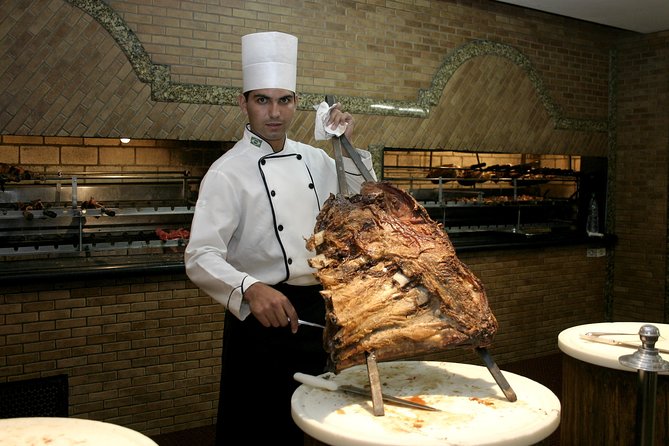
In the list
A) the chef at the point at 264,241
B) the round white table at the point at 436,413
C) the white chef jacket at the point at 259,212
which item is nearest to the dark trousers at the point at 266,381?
the chef at the point at 264,241

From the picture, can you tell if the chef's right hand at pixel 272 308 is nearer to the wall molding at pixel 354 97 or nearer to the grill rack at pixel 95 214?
the grill rack at pixel 95 214

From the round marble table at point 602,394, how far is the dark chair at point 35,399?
2.36 m

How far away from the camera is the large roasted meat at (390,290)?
7.32 feet

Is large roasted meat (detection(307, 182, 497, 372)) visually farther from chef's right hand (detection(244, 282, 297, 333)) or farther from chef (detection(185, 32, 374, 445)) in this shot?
chef (detection(185, 32, 374, 445))

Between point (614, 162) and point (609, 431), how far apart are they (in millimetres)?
5861

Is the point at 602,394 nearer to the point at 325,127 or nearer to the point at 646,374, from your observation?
the point at 646,374

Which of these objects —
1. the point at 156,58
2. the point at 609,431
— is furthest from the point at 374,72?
the point at 609,431

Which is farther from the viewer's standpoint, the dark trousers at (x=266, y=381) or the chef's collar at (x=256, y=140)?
the chef's collar at (x=256, y=140)

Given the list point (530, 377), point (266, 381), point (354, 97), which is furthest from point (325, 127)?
point (530, 377)

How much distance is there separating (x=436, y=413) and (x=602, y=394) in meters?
1.13

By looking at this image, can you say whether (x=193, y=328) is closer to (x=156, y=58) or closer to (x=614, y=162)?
(x=156, y=58)

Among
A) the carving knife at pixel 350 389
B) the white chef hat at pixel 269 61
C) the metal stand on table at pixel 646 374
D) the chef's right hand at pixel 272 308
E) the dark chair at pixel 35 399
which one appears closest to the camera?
the carving knife at pixel 350 389

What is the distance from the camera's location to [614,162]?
26.8ft

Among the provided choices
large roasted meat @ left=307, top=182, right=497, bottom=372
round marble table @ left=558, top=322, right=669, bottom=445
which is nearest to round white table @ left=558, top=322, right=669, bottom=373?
round marble table @ left=558, top=322, right=669, bottom=445
